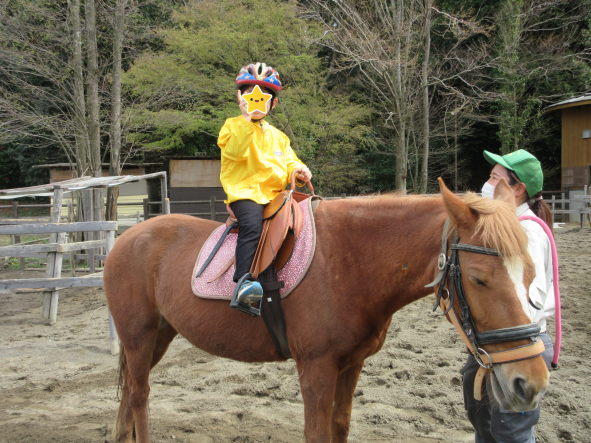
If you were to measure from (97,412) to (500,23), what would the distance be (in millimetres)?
19427

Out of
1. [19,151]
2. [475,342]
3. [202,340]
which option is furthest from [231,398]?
[19,151]

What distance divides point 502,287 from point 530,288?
0.31 metres

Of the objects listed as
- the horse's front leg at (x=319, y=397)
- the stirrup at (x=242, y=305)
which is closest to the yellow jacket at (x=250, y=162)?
the stirrup at (x=242, y=305)

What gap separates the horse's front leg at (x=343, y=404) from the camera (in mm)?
2387

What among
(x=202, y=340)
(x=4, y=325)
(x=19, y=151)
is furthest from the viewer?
(x=19, y=151)

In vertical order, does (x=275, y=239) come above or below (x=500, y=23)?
below

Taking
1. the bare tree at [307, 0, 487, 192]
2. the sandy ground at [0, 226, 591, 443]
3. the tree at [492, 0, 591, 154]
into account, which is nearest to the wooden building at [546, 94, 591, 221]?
the tree at [492, 0, 591, 154]

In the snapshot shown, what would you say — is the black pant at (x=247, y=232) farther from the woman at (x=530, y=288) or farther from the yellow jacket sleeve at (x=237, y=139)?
the woman at (x=530, y=288)

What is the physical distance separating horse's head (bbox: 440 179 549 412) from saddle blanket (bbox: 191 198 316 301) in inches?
31.4

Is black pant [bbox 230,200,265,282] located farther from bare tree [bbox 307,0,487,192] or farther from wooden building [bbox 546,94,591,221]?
wooden building [bbox 546,94,591,221]

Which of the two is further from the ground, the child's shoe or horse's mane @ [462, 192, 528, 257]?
horse's mane @ [462, 192, 528, 257]

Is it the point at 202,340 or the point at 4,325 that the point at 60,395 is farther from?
the point at 4,325

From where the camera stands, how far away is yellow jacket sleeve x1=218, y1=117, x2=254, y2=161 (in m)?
2.41

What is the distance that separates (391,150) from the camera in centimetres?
1902
